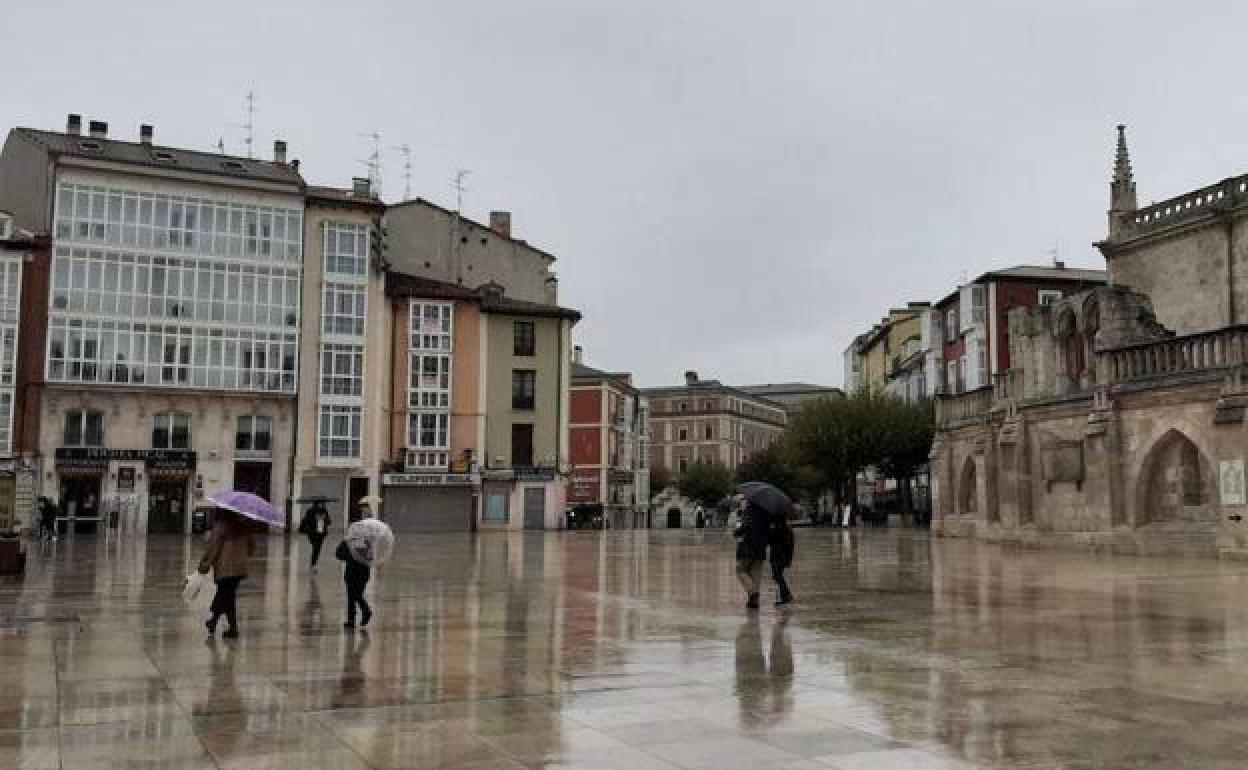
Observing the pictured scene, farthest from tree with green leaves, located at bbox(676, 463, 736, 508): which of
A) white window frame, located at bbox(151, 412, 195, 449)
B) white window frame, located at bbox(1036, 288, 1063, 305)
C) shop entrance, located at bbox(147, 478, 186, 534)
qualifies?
white window frame, located at bbox(151, 412, 195, 449)

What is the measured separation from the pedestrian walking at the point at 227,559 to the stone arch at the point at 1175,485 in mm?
22492

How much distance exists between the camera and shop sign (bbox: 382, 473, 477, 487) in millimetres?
Answer: 59344

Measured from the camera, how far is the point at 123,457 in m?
51.2

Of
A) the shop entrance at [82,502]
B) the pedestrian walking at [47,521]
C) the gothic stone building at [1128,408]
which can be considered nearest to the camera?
the gothic stone building at [1128,408]

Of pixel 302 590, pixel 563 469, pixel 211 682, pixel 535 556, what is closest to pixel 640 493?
pixel 563 469

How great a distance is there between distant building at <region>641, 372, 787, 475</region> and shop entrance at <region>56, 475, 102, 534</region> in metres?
78.5

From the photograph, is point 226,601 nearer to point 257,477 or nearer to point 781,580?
point 781,580

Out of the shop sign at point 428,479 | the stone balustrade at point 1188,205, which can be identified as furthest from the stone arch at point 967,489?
the shop sign at point 428,479

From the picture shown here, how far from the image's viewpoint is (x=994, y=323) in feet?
200

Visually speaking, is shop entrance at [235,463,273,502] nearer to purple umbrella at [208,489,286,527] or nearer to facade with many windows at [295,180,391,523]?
facade with many windows at [295,180,391,523]

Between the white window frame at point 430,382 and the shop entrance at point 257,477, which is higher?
the white window frame at point 430,382

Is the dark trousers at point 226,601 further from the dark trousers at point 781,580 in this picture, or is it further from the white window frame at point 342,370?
the white window frame at point 342,370

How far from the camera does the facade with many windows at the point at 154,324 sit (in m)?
50.9

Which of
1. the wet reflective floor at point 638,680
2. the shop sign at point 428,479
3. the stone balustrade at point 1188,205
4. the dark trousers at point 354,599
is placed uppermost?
the stone balustrade at point 1188,205
